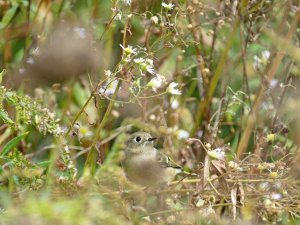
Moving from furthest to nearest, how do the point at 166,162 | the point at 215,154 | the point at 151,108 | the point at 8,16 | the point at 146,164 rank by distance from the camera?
the point at 151,108 → the point at 8,16 → the point at 146,164 → the point at 166,162 → the point at 215,154

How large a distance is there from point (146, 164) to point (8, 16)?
995mm

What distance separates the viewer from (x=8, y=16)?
3.55 meters

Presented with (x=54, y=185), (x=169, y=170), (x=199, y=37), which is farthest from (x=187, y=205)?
(x=199, y=37)

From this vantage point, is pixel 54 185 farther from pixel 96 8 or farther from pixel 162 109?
pixel 96 8

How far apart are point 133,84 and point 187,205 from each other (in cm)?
59

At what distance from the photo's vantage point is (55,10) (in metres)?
3.90

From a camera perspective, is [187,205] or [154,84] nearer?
[154,84]

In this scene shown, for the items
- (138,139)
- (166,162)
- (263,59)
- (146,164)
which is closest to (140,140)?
(138,139)

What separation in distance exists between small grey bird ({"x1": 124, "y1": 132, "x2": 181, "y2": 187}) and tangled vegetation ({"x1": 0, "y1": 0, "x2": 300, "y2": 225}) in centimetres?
5

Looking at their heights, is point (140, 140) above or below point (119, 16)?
below

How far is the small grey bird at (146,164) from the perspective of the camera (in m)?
2.94

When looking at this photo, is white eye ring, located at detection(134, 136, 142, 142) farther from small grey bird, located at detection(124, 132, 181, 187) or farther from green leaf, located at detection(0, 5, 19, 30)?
green leaf, located at detection(0, 5, 19, 30)

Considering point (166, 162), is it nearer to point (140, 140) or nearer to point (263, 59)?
point (140, 140)

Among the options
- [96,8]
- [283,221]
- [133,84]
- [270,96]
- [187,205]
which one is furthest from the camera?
[96,8]
